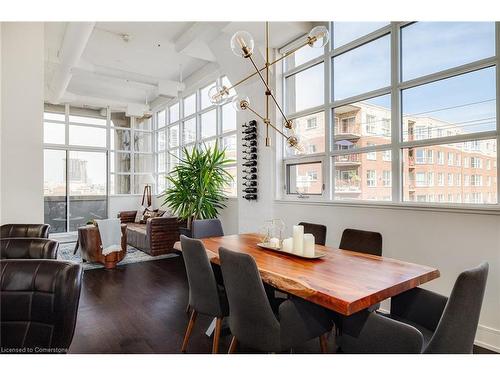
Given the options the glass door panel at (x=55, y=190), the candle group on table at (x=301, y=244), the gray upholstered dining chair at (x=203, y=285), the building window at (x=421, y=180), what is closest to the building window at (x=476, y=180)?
the building window at (x=421, y=180)

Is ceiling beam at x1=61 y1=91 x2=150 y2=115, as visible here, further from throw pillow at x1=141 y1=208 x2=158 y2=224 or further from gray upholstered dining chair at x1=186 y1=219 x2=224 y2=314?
gray upholstered dining chair at x1=186 y1=219 x2=224 y2=314

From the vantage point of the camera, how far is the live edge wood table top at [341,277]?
1.47 m

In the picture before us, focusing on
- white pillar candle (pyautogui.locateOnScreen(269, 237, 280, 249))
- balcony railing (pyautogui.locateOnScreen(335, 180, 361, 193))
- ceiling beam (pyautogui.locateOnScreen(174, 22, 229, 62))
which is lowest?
white pillar candle (pyautogui.locateOnScreen(269, 237, 280, 249))

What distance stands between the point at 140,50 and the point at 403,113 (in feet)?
15.2

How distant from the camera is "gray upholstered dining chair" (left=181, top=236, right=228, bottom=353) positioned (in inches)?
82.4

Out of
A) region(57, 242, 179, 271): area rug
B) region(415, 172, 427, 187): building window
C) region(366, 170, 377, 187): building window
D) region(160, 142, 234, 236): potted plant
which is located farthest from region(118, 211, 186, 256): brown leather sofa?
region(415, 172, 427, 187): building window

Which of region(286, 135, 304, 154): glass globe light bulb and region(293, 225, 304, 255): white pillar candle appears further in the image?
region(286, 135, 304, 154): glass globe light bulb

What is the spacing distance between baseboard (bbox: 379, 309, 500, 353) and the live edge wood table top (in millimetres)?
1046

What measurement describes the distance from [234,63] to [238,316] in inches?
150

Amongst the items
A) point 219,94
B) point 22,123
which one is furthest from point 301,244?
point 22,123

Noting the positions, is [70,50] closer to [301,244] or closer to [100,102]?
[100,102]

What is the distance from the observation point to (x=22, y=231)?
9.30 feet
